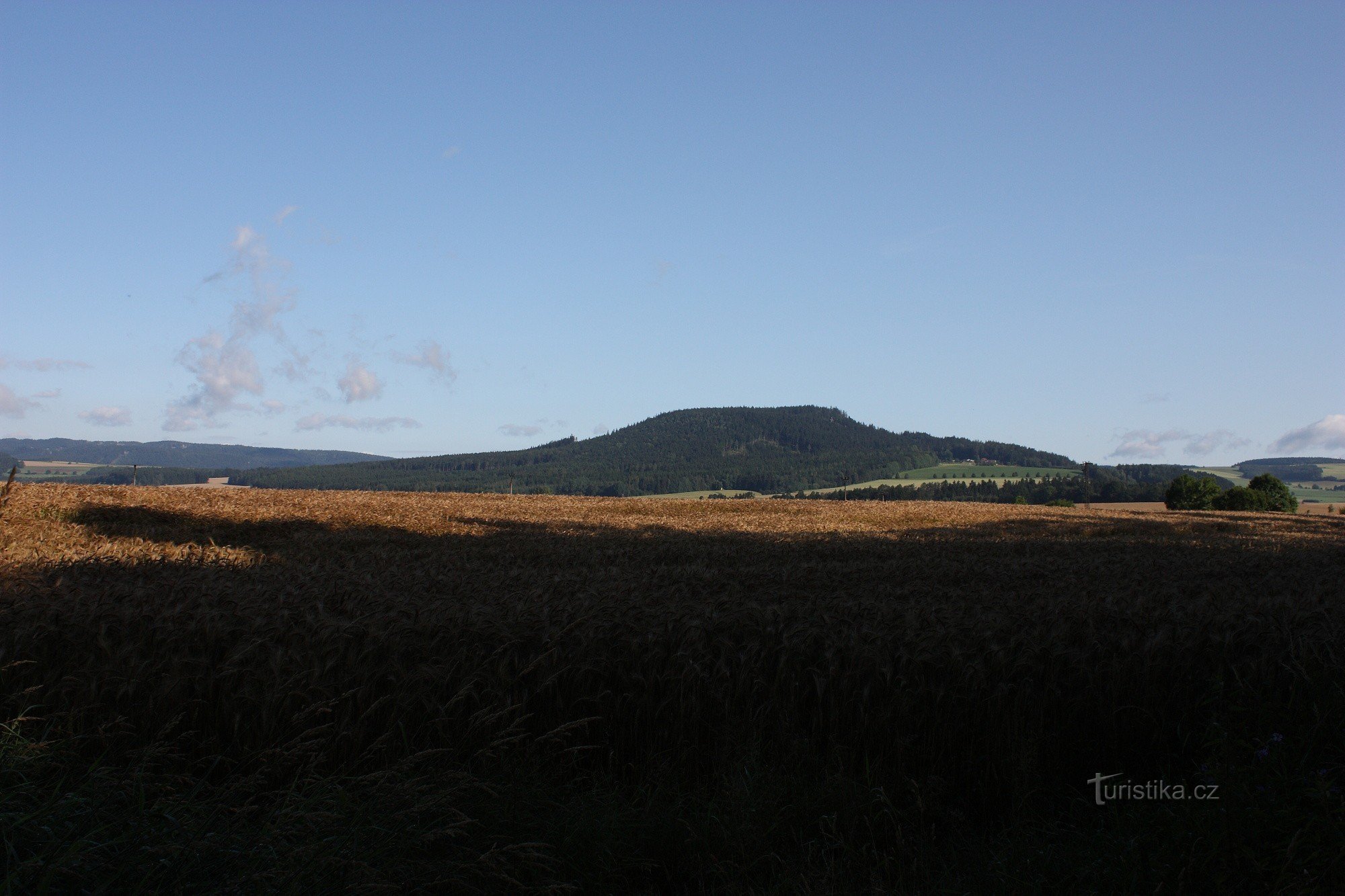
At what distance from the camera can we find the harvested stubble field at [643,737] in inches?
133

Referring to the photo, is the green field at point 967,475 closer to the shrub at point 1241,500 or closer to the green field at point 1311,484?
the green field at point 1311,484

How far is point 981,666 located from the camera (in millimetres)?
5090

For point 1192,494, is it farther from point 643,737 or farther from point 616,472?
point 616,472

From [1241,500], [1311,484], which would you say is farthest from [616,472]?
[1311,484]

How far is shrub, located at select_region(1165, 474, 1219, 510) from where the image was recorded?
84.0 metres

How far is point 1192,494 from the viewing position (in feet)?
278

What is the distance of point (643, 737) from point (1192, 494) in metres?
98.7

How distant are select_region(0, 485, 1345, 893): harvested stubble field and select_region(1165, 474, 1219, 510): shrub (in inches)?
3614

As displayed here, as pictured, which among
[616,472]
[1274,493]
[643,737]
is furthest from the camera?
[616,472]

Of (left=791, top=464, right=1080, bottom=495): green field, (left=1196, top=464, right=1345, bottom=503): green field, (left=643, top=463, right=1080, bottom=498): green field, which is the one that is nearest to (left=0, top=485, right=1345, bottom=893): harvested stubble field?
(left=643, top=463, right=1080, bottom=498): green field

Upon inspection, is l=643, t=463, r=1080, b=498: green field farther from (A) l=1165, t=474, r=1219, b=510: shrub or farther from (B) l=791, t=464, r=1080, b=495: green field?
(A) l=1165, t=474, r=1219, b=510: shrub

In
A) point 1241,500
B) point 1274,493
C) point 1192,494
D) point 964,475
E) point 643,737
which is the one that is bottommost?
point 643,737

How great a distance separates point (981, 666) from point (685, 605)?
2.51 m

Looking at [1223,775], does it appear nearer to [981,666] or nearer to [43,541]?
[981,666]
